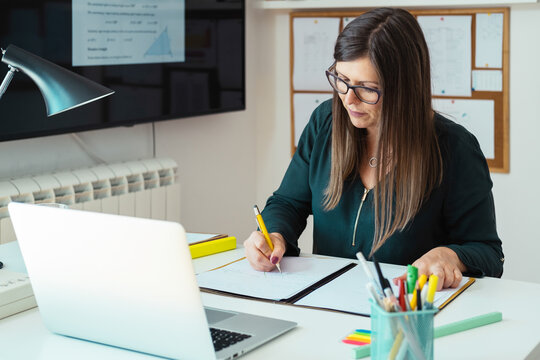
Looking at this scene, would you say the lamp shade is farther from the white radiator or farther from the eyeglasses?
the white radiator

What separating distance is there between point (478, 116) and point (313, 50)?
0.79 m

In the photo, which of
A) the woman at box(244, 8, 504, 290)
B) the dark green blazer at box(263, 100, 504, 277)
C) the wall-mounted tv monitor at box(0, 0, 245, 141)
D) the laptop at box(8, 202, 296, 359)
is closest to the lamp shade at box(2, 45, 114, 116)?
the laptop at box(8, 202, 296, 359)

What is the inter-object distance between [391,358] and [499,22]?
7.51 ft

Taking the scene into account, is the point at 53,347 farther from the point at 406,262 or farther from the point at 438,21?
the point at 438,21

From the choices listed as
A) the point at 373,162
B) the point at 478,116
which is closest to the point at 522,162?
the point at 478,116

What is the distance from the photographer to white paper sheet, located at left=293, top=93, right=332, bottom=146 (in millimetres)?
3443

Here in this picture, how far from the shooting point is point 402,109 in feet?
5.74

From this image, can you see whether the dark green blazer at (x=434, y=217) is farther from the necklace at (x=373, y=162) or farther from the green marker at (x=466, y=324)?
the green marker at (x=466, y=324)

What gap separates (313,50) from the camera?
134 inches

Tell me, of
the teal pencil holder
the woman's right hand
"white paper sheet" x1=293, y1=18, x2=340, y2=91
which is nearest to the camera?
the teal pencil holder

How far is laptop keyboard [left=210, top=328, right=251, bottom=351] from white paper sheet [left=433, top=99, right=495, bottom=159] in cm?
206

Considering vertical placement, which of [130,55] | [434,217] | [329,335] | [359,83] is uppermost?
[130,55]

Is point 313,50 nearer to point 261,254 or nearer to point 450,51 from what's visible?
point 450,51

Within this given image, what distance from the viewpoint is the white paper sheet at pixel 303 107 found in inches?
136
